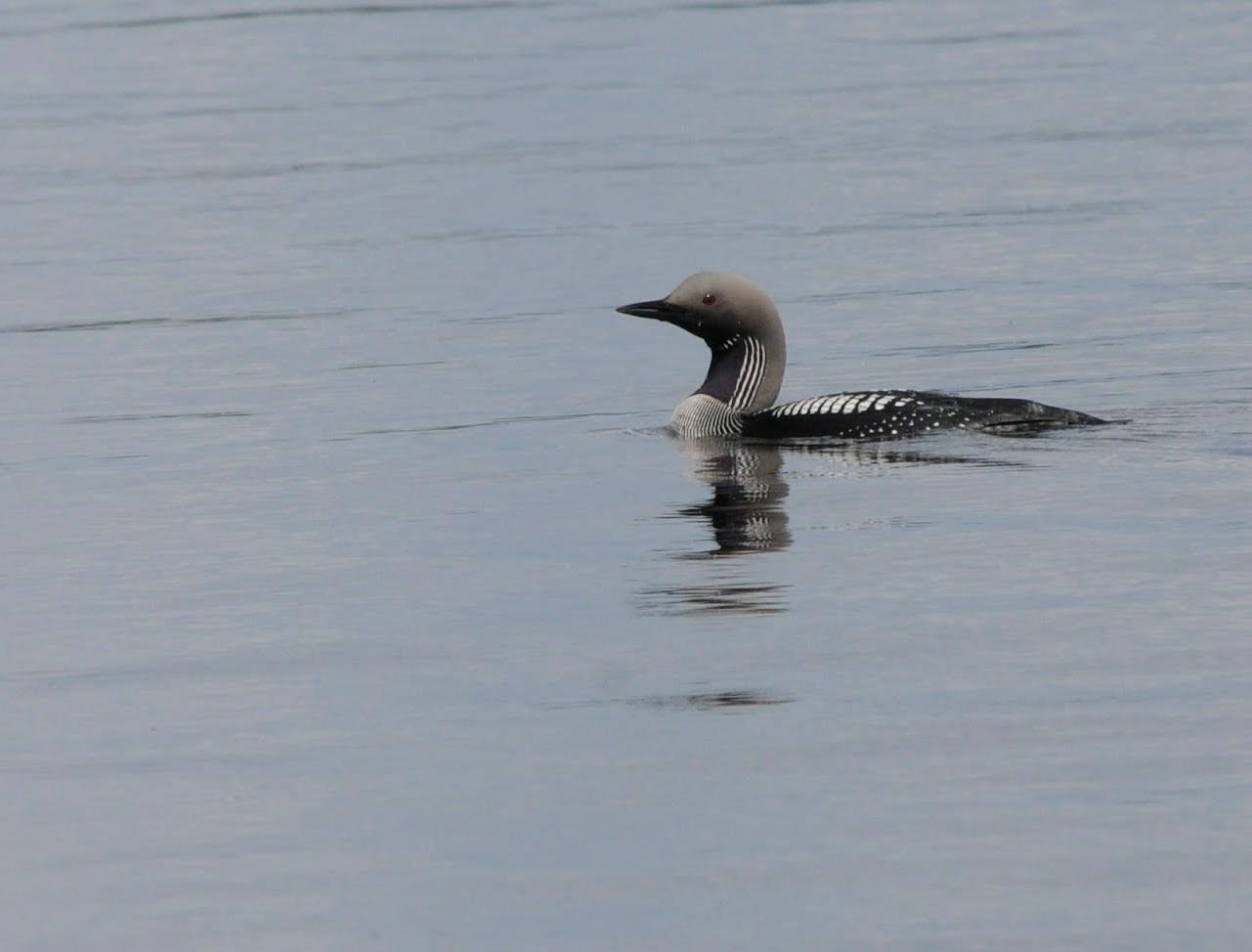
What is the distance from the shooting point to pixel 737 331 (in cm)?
1209

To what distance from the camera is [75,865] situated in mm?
5773

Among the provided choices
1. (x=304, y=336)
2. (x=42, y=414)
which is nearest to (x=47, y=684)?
(x=42, y=414)

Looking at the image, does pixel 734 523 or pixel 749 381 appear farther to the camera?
pixel 749 381

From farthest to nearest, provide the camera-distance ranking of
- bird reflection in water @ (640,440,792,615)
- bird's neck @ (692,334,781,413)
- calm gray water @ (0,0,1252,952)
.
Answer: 1. bird's neck @ (692,334,781,413)
2. bird reflection in water @ (640,440,792,615)
3. calm gray water @ (0,0,1252,952)

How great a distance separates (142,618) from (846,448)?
12.6 feet

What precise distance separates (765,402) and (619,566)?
3.40 metres

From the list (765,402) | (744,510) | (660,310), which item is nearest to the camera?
(744,510)

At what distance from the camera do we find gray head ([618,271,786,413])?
12.0 m

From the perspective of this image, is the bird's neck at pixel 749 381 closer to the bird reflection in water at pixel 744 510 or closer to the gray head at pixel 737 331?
the gray head at pixel 737 331

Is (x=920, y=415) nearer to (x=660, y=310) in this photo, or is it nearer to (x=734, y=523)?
(x=660, y=310)

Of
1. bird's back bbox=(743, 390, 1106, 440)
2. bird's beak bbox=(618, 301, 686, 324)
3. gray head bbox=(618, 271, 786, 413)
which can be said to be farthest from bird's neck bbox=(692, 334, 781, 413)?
bird's back bbox=(743, 390, 1106, 440)

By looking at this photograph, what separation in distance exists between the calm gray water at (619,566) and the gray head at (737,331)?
430 millimetres

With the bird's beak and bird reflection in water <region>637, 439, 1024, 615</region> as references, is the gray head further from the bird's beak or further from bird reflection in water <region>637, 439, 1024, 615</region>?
bird reflection in water <region>637, 439, 1024, 615</region>

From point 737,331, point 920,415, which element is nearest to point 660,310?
point 737,331
